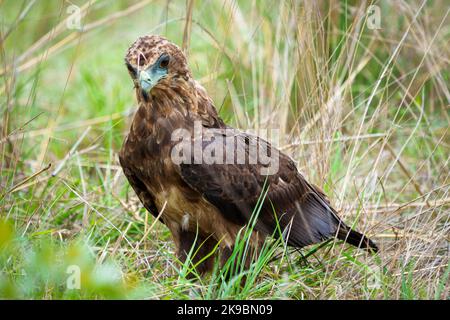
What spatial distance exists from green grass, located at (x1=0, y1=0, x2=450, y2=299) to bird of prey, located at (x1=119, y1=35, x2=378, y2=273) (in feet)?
0.41

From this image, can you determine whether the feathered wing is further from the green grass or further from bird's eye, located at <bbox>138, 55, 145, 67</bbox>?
bird's eye, located at <bbox>138, 55, 145, 67</bbox>

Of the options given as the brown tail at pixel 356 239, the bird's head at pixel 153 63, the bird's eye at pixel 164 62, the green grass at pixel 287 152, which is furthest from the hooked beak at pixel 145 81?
the brown tail at pixel 356 239

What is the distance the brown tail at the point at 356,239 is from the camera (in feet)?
13.1

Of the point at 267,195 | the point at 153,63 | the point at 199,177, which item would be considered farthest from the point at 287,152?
the point at 153,63

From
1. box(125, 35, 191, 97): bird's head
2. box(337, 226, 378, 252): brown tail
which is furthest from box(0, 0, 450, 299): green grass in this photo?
box(125, 35, 191, 97): bird's head

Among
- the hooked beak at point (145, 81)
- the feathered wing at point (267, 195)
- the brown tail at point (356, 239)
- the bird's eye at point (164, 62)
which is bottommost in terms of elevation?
the brown tail at point (356, 239)

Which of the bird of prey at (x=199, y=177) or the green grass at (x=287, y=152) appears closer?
the green grass at (x=287, y=152)

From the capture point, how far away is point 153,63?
3596mm

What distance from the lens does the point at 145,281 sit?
3.62 meters

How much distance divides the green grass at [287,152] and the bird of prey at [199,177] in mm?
125

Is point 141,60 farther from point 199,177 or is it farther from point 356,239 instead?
point 356,239

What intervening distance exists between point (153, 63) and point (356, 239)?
1382mm

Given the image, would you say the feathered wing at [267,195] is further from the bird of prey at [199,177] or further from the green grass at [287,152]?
the green grass at [287,152]
